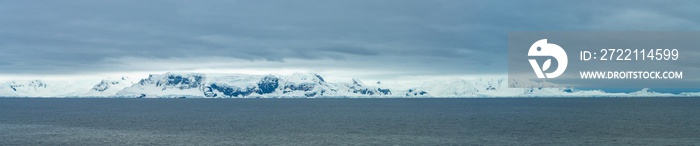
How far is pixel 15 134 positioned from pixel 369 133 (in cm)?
5288

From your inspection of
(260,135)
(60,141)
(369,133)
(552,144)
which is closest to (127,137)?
(60,141)

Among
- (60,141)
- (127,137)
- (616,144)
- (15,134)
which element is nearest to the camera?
(616,144)

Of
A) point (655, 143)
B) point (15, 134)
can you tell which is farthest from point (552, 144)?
point (15, 134)

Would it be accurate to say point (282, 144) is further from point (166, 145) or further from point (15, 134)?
point (15, 134)

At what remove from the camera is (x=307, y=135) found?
3917 inches

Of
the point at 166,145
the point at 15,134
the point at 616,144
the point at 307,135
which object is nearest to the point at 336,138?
the point at 307,135

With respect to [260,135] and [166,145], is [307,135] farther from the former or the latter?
[166,145]

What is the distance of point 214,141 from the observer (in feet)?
294

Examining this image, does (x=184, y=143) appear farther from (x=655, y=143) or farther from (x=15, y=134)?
(x=655, y=143)

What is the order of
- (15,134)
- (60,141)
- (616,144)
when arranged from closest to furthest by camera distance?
1. (616,144)
2. (60,141)
3. (15,134)

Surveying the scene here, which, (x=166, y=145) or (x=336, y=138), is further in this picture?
(x=336, y=138)

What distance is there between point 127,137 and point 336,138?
29456mm

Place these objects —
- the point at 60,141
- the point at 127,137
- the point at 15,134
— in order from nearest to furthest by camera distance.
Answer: the point at 60,141
the point at 127,137
the point at 15,134

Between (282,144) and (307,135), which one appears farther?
(307,135)
